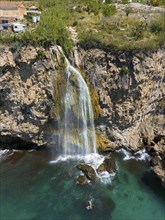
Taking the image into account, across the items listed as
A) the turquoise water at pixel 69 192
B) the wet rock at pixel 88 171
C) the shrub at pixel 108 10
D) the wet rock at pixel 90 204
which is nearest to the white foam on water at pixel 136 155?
A: the turquoise water at pixel 69 192

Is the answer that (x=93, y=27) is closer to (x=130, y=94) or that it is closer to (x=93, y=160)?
(x=130, y=94)

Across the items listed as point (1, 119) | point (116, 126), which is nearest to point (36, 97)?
point (1, 119)

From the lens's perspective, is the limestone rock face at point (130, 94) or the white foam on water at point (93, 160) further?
the limestone rock face at point (130, 94)

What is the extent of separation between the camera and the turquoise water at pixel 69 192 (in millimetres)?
23156

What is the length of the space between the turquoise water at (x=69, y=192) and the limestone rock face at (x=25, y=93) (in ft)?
8.90

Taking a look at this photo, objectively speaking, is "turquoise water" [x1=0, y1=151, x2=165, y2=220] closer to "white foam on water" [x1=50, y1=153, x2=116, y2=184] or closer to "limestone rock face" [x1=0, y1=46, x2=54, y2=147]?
"white foam on water" [x1=50, y1=153, x2=116, y2=184]

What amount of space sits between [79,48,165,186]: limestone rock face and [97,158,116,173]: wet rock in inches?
106

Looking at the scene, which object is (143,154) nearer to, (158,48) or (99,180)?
(99,180)

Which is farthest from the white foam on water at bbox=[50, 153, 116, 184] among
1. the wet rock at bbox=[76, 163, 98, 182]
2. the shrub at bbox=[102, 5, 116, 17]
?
the shrub at bbox=[102, 5, 116, 17]

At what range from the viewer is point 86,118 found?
97.3 ft

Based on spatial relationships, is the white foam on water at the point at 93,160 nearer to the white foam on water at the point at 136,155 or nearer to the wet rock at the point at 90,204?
the white foam on water at the point at 136,155

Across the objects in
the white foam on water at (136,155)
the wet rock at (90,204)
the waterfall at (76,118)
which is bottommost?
the white foam on water at (136,155)

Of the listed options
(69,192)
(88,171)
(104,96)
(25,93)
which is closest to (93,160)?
(88,171)

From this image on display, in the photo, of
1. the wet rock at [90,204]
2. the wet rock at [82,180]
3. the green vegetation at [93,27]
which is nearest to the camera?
the wet rock at [90,204]
